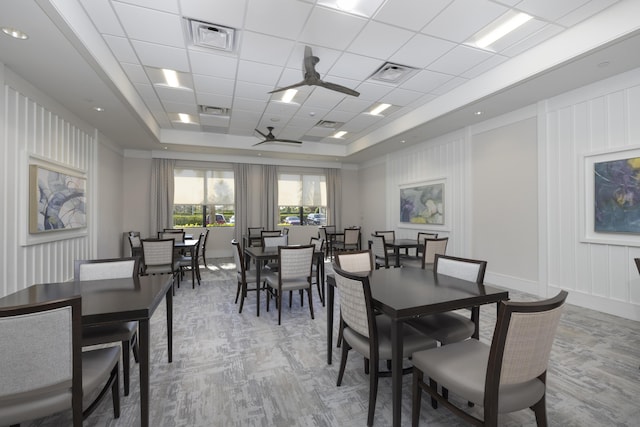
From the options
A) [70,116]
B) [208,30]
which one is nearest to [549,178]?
[208,30]

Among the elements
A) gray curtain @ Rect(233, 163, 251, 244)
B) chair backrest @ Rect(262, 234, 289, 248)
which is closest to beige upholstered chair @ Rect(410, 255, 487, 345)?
chair backrest @ Rect(262, 234, 289, 248)

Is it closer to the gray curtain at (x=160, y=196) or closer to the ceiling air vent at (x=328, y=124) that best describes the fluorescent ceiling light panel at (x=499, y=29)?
the ceiling air vent at (x=328, y=124)

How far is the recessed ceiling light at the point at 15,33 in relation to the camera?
8.00ft

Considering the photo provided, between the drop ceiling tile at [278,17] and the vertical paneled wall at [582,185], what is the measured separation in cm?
367

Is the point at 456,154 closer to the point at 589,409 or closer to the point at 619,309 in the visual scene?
the point at 619,309

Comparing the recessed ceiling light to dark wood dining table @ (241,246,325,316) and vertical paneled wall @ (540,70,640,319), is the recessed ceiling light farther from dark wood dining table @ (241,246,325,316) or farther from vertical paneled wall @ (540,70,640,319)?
vertical paneled wall @ (540,70,640,319)

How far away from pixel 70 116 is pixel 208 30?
2971 millimetres

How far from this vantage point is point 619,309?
3.43 m

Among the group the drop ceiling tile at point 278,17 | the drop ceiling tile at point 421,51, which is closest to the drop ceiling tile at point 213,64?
the drop ceiling tile at point 278,17

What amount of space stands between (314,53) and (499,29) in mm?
2037

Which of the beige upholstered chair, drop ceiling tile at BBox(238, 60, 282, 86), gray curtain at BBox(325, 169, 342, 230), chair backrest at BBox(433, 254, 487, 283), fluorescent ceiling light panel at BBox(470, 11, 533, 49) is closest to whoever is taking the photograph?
the beige upholstered chair

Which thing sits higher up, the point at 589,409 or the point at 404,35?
the point at 404,35

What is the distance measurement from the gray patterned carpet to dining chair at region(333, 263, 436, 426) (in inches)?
13.6

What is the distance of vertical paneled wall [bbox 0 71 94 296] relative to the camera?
9.88 ft
